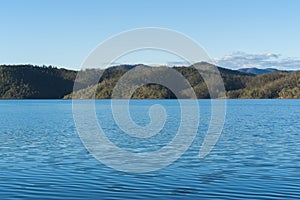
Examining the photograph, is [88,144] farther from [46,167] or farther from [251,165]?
[251,165]

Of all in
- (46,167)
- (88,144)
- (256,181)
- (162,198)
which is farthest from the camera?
(88,144)

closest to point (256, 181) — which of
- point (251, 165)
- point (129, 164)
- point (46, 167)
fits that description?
point (251, 165)

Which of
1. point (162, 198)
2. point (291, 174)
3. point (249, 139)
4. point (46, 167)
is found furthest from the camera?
point (249, 139)

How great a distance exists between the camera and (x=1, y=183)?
100 feet

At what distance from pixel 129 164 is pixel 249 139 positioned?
964 inches

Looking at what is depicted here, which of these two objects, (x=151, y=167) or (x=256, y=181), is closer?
(x=256, y=181)

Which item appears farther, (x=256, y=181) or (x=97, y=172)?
(x=97, y=172)

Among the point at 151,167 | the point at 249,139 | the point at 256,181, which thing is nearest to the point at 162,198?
the point at 256,181

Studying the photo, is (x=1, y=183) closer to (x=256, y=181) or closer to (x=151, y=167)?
(x=151, y=167)

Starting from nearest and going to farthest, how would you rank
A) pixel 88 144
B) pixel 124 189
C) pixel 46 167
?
pixel 124 189, pixel 46 167, pixel 88 144

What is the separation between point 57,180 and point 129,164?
848 centimetres

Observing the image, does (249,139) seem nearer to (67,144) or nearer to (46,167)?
(67,144)

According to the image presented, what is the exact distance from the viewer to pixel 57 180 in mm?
31547

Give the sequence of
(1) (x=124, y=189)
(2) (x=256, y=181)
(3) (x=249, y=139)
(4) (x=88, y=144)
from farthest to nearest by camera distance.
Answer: (3) (x=249, y=139)
(4) (x=88, y=144)
(2) (x=256, y=181)
(1) (x=124, y=189)
